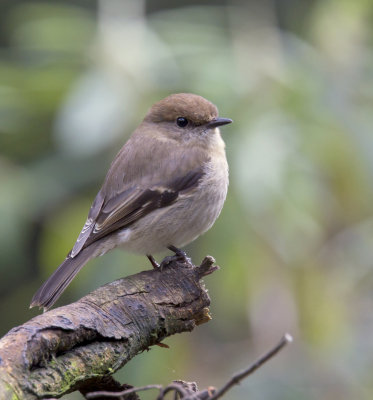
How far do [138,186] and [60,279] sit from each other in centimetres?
61

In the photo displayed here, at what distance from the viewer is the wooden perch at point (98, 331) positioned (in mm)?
1943

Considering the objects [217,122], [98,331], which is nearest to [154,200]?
[217,122]

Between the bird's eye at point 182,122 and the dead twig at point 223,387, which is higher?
the bird's eye at point 182,122

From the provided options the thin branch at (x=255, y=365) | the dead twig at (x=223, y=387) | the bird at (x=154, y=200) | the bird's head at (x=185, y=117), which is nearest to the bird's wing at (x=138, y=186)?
the bird at (x=154, y=200)

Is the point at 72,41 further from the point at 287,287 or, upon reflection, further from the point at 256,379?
the point at 256,379

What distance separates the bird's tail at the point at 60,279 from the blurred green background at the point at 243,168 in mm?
189

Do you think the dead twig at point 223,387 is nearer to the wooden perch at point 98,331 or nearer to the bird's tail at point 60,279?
the wooden perch at point 98,331

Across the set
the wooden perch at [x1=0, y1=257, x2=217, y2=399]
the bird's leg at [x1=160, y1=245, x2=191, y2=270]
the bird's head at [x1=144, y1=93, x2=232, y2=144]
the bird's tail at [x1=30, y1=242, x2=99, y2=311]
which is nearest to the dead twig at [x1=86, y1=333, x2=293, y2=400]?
the wooden perch at [x1=0, y1=257, x2=217, y2=399]

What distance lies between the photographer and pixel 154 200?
3461 mm

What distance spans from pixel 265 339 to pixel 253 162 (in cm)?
104

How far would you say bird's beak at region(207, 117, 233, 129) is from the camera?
3.55 m

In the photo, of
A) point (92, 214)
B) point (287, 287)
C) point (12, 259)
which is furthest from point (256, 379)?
point (12, 259)

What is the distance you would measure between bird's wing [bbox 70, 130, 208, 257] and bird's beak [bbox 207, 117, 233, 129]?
0.16 meters

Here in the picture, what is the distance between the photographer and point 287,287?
12.3ft
